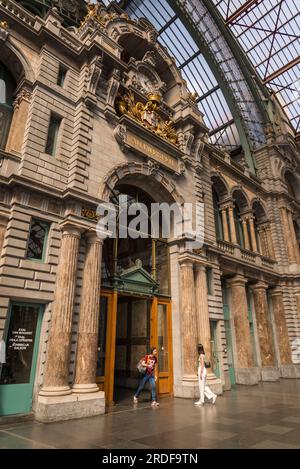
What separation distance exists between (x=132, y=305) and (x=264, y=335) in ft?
36.8

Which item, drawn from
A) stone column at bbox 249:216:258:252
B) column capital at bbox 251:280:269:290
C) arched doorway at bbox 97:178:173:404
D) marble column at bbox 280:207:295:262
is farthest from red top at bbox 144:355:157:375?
marble column at bbox 280:207:295:262

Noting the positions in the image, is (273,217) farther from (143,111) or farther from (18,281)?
(18,281)

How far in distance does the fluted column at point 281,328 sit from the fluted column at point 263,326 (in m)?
2.00

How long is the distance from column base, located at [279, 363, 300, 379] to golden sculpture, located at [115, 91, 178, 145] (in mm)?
17715

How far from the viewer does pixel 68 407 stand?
8719 millimetres

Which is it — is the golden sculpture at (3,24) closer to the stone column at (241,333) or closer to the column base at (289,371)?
the stone column at (241,333)

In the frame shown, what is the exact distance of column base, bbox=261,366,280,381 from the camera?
20.0 metres

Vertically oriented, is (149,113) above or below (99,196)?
above

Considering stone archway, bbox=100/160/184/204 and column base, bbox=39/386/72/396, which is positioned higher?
stone archway, bbox=100/160/184/204

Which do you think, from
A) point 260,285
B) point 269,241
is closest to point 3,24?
point 260,285


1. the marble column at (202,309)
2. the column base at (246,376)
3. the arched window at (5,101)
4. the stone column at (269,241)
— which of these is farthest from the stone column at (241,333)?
the arched window at (5,101)

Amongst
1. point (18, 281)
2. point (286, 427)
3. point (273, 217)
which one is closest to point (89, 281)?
point (18, 281)

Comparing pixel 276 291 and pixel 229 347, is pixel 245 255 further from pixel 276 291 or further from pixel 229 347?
pixel 229 347

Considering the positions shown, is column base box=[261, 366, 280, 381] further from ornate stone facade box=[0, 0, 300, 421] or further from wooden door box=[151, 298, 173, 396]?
wooden door box=[151, 298, 173, 396]
